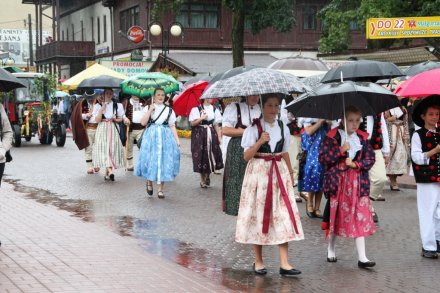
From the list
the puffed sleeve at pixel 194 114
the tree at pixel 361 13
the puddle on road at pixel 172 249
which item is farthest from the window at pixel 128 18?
the puddle on road at pixel 172 249

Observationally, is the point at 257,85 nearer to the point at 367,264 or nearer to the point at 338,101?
the point at 338,101

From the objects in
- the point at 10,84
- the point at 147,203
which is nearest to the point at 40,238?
the point at 10,84

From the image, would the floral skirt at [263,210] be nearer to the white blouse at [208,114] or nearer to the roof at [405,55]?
the white blouse at [208,114]

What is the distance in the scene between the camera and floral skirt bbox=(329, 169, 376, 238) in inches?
340

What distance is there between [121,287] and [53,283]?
557mm

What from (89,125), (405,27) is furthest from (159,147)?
(405,27)

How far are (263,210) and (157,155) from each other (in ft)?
20.9

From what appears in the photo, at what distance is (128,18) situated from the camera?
51.3 m

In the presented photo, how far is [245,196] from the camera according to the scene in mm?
8453

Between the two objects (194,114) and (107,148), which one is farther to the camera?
(107,148)

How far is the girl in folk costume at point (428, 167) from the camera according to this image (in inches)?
361

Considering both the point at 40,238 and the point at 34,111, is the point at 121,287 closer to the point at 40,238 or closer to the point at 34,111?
the point at 40,238

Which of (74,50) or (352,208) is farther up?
(74,50)

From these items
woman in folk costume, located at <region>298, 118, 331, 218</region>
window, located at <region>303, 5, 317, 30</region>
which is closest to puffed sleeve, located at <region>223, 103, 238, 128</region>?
woman in folk costume, located at <region>298, 118, 331, 218</region>
